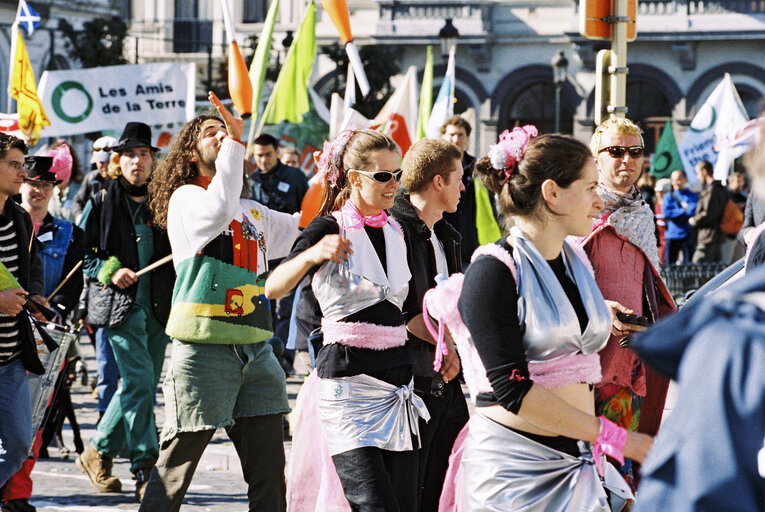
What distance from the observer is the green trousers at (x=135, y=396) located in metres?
6.89

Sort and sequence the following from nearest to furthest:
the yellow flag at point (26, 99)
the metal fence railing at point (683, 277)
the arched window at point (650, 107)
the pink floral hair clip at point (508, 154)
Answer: the pink floral hair clip at point (508, 154), the yellow flag at point (26, 99), the metal fence railing at point (683, 277), the arched window at point (650, 107)

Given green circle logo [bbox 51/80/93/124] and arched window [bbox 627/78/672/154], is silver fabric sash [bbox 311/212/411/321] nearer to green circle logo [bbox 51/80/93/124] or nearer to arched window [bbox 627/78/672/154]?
green circle logo [bbox 51/80/93/124]

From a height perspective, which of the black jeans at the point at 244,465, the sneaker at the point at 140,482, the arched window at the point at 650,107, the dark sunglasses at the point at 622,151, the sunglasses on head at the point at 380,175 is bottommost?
the sneaker at the point at 140,482

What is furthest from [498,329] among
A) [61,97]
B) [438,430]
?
[61,97]

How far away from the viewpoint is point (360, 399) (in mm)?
4367

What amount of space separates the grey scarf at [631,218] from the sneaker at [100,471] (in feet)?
10.5

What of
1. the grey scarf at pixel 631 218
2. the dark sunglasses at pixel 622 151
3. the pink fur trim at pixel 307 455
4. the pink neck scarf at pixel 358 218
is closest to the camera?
the pink neck scarf at pixel 358 218

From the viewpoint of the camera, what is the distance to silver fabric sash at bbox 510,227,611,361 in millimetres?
3236

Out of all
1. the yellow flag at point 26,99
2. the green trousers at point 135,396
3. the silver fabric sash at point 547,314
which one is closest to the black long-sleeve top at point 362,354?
the silver fabric sash at point 547,314

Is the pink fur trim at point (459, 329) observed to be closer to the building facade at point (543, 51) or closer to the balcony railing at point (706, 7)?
the building facade at point (543, 51)

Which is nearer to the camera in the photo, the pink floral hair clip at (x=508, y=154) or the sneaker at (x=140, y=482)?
the pink floral hair clip at (x=508, y=154)

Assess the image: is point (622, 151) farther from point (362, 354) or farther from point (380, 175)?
point (362, 354)

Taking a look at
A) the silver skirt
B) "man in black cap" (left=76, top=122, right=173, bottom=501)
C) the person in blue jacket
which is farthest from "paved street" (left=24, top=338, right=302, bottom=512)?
the person in blue jacket

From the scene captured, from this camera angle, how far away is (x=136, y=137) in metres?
7.56
